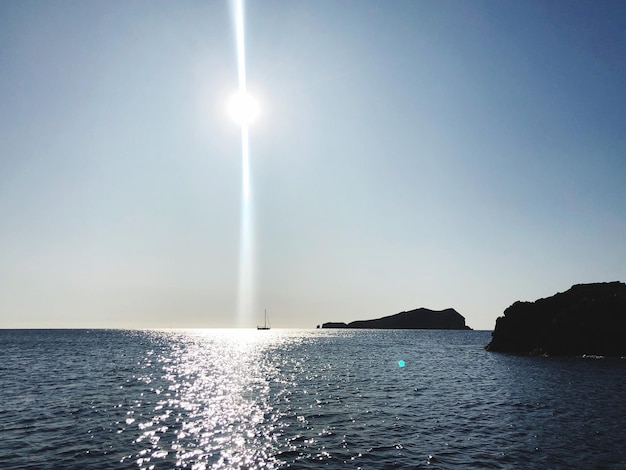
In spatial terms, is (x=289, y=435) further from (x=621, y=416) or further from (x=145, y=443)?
(x=621, y=416)

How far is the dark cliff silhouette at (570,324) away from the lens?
8138 centimetres

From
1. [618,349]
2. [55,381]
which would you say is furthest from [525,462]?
[618,349]

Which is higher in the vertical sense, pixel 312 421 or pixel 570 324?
pixel 570 324

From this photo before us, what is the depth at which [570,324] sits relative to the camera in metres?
86.9

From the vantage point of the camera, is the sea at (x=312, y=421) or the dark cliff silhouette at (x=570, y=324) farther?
the dark cliff silhouette at (x=570, y=324)

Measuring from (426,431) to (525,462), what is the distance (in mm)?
7146

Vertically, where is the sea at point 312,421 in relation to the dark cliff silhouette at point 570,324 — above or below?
below

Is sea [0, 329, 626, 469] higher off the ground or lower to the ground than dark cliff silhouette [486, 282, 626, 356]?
lower

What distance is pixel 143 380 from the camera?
51844mm

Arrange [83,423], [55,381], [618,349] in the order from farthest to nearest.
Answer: [618,349]
[55,381]
[83,423]

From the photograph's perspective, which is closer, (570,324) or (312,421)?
(312,421)

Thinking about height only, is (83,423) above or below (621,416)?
above

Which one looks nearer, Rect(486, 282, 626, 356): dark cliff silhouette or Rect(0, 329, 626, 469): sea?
Rect(0, 329, 626, 469): sea

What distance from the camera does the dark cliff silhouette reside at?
81.4m
